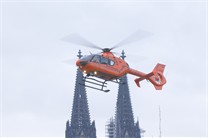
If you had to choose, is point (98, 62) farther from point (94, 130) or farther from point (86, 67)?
point (94, 130)

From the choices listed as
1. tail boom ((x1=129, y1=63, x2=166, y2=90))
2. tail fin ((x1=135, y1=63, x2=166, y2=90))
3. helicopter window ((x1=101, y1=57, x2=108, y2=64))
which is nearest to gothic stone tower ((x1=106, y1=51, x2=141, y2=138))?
tail fin ((x1=135, y1=63, x2=166, y2=90))

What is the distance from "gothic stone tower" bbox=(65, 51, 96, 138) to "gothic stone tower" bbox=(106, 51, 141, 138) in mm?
6751

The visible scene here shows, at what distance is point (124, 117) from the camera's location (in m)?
164

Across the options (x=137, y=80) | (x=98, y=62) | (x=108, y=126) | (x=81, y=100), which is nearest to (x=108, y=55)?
(x=98, y=62)

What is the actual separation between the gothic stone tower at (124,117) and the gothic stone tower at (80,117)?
6.75m

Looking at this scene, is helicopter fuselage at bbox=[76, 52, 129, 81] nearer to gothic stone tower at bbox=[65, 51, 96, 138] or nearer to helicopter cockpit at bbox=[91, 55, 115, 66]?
helicopter cockpit at bbox=[91, 55, 115, 66]

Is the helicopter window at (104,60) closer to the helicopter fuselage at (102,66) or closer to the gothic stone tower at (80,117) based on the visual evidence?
the helicopter fuselage at (102,66)

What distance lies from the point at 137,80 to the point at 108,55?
6124mm

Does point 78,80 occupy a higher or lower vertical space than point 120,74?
higher

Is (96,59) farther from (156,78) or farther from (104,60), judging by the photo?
(156,78)

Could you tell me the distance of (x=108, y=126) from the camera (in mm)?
192000

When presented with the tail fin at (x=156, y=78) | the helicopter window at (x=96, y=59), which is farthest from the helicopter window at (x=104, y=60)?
the tail fin at (x=156, y=78)

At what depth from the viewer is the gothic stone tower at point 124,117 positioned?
16200 centimetres

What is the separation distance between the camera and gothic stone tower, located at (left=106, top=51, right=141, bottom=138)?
531ft
